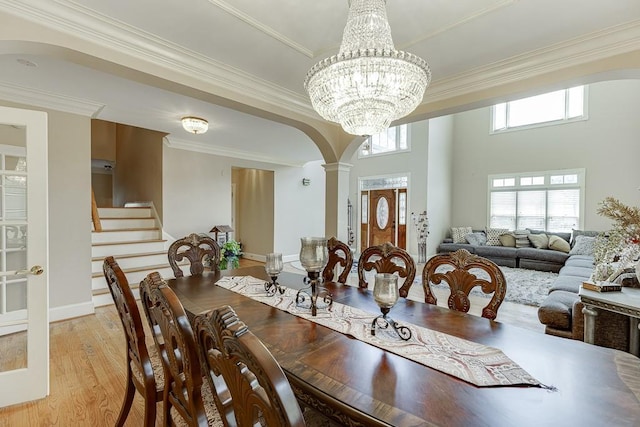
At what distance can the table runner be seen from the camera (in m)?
1.00

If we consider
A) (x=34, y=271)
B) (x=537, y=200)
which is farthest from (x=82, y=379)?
(x=537, y=200)

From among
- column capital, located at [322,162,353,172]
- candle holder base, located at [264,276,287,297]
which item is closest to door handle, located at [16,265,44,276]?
candle holder base, located at [264,276,287,297]

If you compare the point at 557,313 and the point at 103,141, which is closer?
the point at 557,313

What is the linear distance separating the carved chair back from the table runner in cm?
62

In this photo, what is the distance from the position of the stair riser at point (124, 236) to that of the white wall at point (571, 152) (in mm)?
7727

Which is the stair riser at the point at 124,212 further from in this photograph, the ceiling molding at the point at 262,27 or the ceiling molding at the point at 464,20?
the ceiling molding at the point at 464,20

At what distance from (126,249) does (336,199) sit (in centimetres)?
341

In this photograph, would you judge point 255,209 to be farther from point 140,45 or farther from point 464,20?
point 464,20

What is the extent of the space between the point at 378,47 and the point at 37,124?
7.53 ft

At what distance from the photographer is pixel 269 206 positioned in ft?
24.3

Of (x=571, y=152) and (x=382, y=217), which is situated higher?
(x=571, y=152)

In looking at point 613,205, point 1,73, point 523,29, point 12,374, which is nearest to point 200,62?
point 1,73

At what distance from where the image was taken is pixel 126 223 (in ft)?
17.1

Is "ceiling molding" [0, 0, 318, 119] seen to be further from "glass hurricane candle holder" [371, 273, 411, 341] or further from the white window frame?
the white window frame
